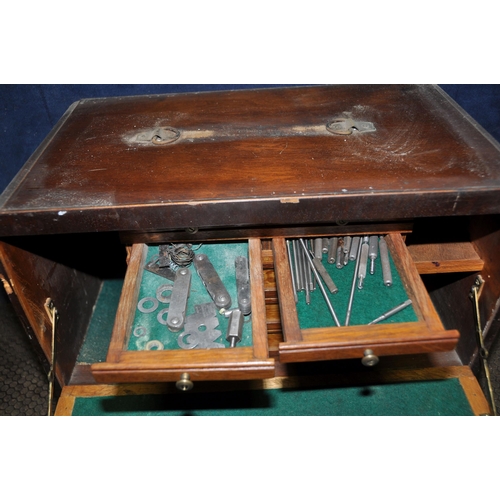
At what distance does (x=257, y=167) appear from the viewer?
1.17 metres

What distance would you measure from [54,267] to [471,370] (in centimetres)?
152

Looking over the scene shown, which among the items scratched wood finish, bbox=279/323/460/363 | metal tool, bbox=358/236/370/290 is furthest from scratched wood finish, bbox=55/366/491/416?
scratched wood finish, bbox=279/323/460/363

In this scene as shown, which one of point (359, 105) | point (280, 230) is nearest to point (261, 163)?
point (280, 230)

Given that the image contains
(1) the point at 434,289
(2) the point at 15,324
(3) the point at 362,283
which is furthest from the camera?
(2) the point at 15,324

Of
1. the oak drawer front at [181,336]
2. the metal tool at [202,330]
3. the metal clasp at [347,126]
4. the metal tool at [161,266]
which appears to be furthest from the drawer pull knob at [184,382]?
the metal clasp at [347,126]

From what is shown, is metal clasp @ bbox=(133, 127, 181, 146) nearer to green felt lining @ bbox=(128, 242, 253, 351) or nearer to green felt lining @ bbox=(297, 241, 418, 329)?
green felt lining @ bbox=(128, 242, 253, 351)

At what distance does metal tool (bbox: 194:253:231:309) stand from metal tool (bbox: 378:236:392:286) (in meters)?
0.44

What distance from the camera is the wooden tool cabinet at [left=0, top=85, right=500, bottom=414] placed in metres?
0.98

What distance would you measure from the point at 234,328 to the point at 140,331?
0.25 metres

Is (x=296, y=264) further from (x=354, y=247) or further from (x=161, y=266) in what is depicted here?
(x=161, y=266)

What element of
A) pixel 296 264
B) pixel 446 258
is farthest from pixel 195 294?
pixel 446 258

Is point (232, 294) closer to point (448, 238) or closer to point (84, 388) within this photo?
point (84, 388)

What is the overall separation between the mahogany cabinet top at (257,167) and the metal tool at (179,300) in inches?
7.4

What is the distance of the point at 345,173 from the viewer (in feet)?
3.70
